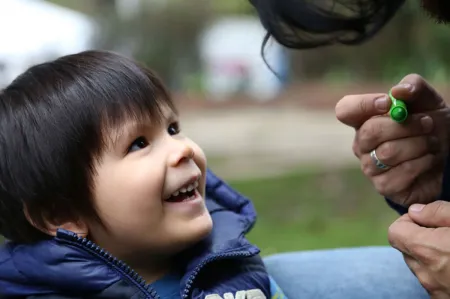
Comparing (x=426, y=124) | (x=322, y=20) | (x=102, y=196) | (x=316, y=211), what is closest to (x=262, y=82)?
(x=316, y=211)

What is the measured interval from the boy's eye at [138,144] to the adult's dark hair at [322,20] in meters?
0.35

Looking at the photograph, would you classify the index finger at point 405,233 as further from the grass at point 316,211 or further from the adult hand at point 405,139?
the grass at point 316,211

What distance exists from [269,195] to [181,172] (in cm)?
230

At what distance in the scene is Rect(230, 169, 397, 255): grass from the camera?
2711mm

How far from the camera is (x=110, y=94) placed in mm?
1008

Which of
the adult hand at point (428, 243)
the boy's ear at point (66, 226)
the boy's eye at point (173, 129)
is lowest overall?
the boy's ear at point (66, 226)

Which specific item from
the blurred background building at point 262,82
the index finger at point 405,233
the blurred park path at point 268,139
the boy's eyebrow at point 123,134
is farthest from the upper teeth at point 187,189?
the blurred park path at point 268,139

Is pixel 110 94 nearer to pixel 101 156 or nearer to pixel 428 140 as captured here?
pixel 101 156

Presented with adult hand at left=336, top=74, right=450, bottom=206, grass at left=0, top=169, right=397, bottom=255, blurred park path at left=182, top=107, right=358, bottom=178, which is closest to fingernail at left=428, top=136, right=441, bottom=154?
adult hand at left=336, top=74, right=450, bottom=206

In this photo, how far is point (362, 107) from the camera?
3.75 ft

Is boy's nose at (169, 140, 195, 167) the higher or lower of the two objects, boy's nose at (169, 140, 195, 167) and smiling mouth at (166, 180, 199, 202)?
the higher

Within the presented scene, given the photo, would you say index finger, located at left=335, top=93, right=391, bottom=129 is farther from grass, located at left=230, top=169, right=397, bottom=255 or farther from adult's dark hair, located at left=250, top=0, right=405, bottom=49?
grass, located at left=230, top=169, right=397, bottom=255

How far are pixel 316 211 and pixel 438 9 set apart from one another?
6.73 feet

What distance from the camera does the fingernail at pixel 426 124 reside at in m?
1.20
